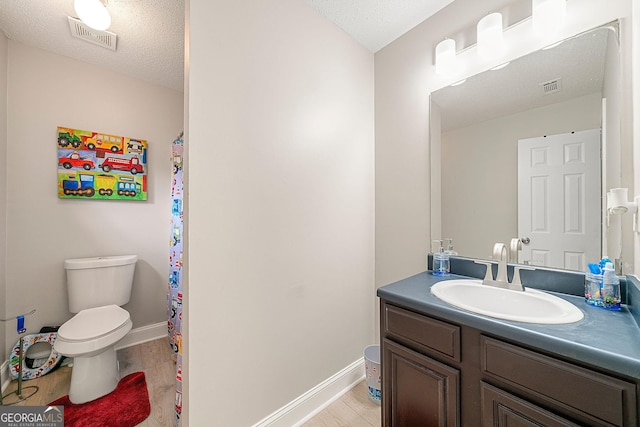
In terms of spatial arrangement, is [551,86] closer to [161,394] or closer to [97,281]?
[161,394]

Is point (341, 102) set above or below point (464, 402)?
above

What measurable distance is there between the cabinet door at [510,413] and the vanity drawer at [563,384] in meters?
0.03

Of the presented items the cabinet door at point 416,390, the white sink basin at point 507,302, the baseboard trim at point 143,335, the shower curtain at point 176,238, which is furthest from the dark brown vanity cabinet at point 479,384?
the baseboard trim at point 143,335

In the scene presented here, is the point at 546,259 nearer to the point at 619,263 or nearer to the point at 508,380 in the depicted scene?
the point at 619,263

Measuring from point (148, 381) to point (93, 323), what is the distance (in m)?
0.57

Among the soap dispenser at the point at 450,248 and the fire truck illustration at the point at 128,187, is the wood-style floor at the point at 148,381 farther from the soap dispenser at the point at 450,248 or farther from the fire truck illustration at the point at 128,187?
the soap dispenser at the point at 450,248

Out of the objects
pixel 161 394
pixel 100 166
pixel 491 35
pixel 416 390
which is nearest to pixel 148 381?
pixel 161 394

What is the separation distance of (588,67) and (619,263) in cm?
87

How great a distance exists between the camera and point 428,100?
63.6 inches

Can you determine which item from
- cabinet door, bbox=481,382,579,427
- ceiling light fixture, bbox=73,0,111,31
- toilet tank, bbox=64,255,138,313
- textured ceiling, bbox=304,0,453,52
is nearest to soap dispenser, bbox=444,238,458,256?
cabinet door, bbox=481,382,579,427

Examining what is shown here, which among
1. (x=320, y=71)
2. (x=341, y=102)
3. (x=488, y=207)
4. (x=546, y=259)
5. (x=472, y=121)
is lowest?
(x=546, y=259)

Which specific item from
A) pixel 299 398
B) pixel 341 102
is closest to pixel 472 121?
pixel 341 102

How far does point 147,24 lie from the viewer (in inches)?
66.1

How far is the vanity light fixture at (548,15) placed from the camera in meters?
1.10
